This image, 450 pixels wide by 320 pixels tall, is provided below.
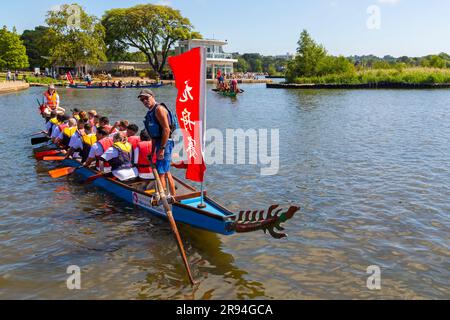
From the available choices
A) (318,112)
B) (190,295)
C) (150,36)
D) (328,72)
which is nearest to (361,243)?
(190,295)

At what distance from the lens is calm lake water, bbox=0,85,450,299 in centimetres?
703

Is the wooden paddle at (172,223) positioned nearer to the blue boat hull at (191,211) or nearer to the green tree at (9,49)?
the blue boat hull at (191,211)

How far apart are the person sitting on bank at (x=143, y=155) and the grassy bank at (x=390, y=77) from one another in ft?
192

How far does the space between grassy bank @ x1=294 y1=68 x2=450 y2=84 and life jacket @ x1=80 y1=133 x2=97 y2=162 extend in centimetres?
5704

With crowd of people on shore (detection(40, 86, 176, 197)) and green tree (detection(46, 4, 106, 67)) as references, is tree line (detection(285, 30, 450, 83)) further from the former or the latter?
crowd of people on shore (detection(40, 86, 176, 197))

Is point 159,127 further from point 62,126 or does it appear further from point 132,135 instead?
point 62,126

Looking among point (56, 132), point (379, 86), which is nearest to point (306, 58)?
point (379, 86)

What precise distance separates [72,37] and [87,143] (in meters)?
68.3

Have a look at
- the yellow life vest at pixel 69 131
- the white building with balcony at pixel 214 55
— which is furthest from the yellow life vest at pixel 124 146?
the white building with balcony at pixel 214 55

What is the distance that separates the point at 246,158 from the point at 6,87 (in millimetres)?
45446

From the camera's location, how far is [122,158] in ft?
35.7

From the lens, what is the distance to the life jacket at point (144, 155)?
403 inches

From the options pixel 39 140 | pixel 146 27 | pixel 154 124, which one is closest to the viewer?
pixel 154 124
